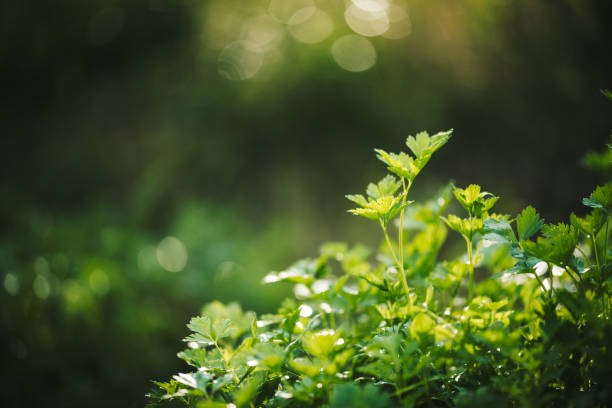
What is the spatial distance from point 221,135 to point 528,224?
212 centimetres

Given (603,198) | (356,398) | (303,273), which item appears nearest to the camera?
(356,398)

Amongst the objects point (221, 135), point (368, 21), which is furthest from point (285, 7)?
point (221, 135)

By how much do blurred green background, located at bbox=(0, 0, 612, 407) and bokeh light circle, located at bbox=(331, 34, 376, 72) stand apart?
0.04 feet

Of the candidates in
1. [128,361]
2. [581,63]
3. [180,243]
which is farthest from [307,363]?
[581,63]

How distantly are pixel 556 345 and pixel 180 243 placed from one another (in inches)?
63.3

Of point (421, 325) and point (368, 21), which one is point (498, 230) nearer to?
point (421, 325)

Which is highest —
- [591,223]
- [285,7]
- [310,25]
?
[285,7]

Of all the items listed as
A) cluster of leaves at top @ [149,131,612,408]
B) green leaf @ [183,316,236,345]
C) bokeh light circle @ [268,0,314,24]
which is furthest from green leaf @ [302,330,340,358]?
bokeh light circle @ [268,0,314,24]

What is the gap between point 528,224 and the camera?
19.0 inches

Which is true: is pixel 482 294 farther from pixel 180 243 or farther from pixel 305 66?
pixel 305 66

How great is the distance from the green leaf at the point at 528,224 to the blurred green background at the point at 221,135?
1212mm

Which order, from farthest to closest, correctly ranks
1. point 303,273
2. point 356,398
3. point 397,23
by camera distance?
point 397,23
point 303,273
point 356,398

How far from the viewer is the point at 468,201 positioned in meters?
0.47

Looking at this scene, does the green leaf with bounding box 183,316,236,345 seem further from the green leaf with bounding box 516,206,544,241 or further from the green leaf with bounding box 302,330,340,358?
the green leaf with bounding box 516,206,544,241
